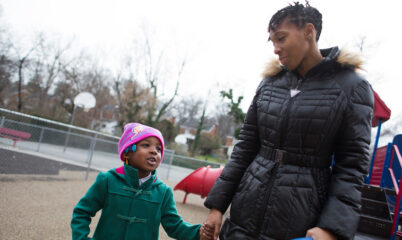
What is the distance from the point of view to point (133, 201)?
226cm

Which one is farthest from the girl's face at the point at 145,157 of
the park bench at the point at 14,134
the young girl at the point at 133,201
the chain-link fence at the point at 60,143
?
the chain-link fence at the point at 60,143

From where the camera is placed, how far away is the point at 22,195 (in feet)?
19.6

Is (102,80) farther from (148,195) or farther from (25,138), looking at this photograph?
(148,195)

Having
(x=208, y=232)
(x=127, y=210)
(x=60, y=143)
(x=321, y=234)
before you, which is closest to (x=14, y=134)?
(x=60, y=143)

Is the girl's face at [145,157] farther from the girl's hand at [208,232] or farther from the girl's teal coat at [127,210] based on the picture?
the girl's hand at [208,232]

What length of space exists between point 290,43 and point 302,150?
1.94 ft

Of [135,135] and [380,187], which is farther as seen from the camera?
[380,187]

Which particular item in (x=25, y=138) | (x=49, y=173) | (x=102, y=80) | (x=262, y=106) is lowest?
(x=49, y=173)

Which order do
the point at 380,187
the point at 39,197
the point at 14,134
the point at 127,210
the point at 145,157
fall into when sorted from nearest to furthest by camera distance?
1. the point at 127,210
2. the point at 145,157
3. the point at 380,187
4. the point at 39,197
5. the point at 14,134

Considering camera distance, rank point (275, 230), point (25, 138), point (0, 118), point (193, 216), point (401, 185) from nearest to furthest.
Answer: point (275, 230) → point (401, 185) → point (0, 118) → point (193, 216) → point (25, 138)

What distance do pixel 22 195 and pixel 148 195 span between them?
4.94m

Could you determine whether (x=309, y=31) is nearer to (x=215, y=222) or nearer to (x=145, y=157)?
(x=215, y=222)

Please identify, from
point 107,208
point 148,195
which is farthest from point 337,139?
point 107,208

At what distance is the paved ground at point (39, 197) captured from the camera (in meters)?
4.23
